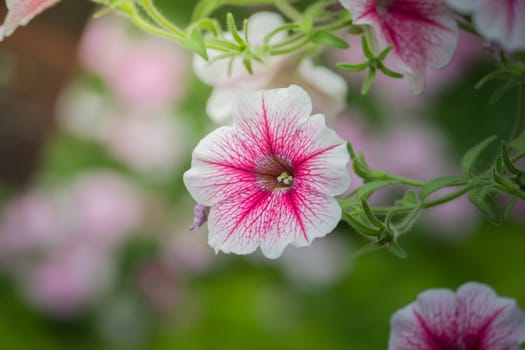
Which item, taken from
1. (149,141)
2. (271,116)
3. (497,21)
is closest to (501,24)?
(497,21)

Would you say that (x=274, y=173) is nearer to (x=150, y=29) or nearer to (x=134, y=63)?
(x=150, y=29)

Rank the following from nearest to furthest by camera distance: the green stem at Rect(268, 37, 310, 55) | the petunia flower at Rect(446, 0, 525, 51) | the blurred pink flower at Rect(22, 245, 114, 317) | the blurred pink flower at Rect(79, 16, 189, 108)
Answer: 1. the petunia flower at Rect(446, 0, 525, 51)
2. the green stem at Rect(268, 37, 310, 55)
3. the blurred pink flower at Rect(22, 245, 114, 317)
4. the blurred pink flower at Rect(79, 16, 189, 108)

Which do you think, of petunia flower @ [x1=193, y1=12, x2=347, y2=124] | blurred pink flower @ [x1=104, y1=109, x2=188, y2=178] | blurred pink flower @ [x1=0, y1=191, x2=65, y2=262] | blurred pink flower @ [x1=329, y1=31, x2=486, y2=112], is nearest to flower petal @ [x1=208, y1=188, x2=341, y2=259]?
petunia flower @ [x1=193, y1=12, x2=347, y2=124]

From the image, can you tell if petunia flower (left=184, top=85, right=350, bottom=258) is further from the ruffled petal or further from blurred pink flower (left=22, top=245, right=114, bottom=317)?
blurred pink flower (left=22, top=245, right=114, bottom=317)

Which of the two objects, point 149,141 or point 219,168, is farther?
point 149,141

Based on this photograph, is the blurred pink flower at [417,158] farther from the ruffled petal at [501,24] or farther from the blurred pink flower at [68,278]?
the ruffled petal at [501,24]

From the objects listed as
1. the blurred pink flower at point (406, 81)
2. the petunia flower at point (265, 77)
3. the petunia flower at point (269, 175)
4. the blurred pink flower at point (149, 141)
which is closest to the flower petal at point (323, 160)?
the petunia flower at point (269, 175)

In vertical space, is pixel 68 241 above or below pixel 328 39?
below
